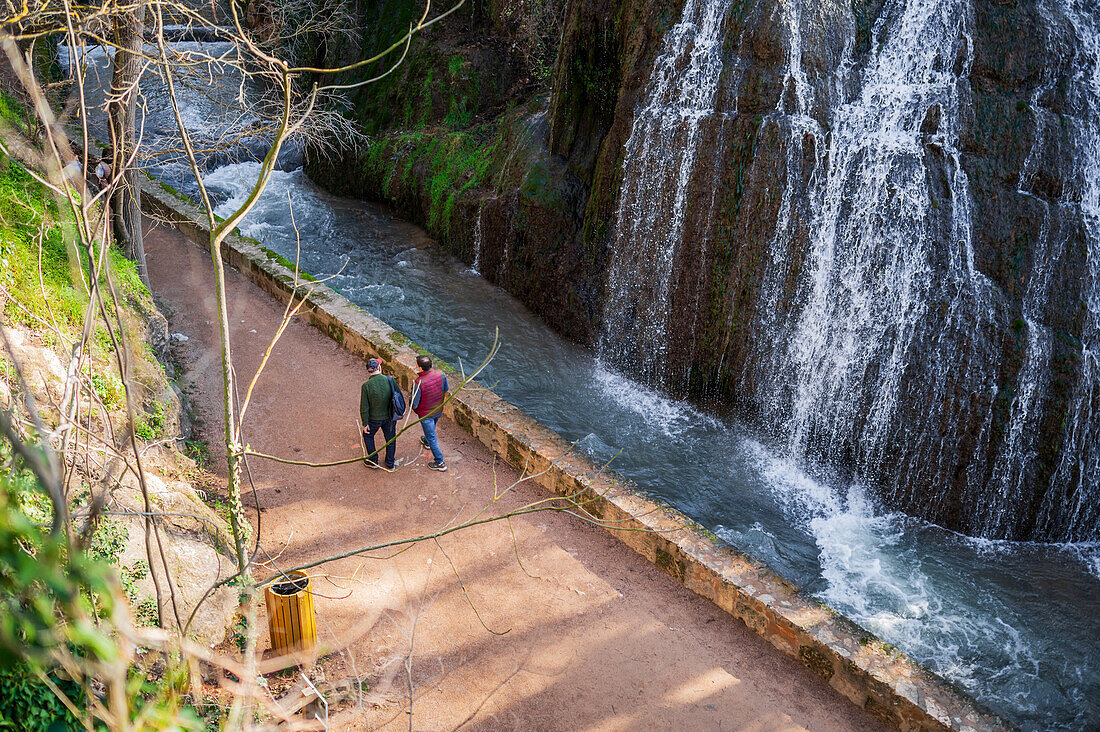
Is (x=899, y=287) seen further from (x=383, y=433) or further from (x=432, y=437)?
(x=383, y=433)

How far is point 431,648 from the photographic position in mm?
6027

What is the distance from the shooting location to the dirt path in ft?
18.2

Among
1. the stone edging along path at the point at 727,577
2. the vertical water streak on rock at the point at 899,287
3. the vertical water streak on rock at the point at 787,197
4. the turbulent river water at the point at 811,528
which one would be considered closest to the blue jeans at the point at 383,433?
the stone edging along path at the point at 727,577

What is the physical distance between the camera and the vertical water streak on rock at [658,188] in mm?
10805

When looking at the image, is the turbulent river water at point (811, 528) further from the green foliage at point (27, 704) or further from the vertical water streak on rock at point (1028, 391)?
the green foliage at point (27, 704)

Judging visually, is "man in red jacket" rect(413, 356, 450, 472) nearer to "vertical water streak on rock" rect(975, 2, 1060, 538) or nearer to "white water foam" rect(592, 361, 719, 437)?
"white water foam" rect(592, 361, 719, 437)

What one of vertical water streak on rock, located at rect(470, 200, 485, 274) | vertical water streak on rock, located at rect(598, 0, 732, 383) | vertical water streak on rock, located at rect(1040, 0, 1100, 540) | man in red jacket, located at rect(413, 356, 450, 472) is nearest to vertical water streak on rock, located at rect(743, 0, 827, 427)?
vertical water streak on rock, located at rect(598, 0, 732, 383)

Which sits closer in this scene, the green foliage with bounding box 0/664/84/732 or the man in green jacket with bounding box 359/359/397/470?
the green foliage with bounding box 0/664/84/732

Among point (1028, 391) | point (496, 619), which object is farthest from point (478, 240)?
point (496, 619)

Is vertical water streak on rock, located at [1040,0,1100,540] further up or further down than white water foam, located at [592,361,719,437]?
further up

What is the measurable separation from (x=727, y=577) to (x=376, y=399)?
389 centimetres

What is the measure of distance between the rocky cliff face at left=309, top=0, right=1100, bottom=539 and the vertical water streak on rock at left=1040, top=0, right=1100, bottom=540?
0.03m

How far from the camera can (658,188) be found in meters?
11.3

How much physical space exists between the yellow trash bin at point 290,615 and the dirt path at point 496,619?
230mm
